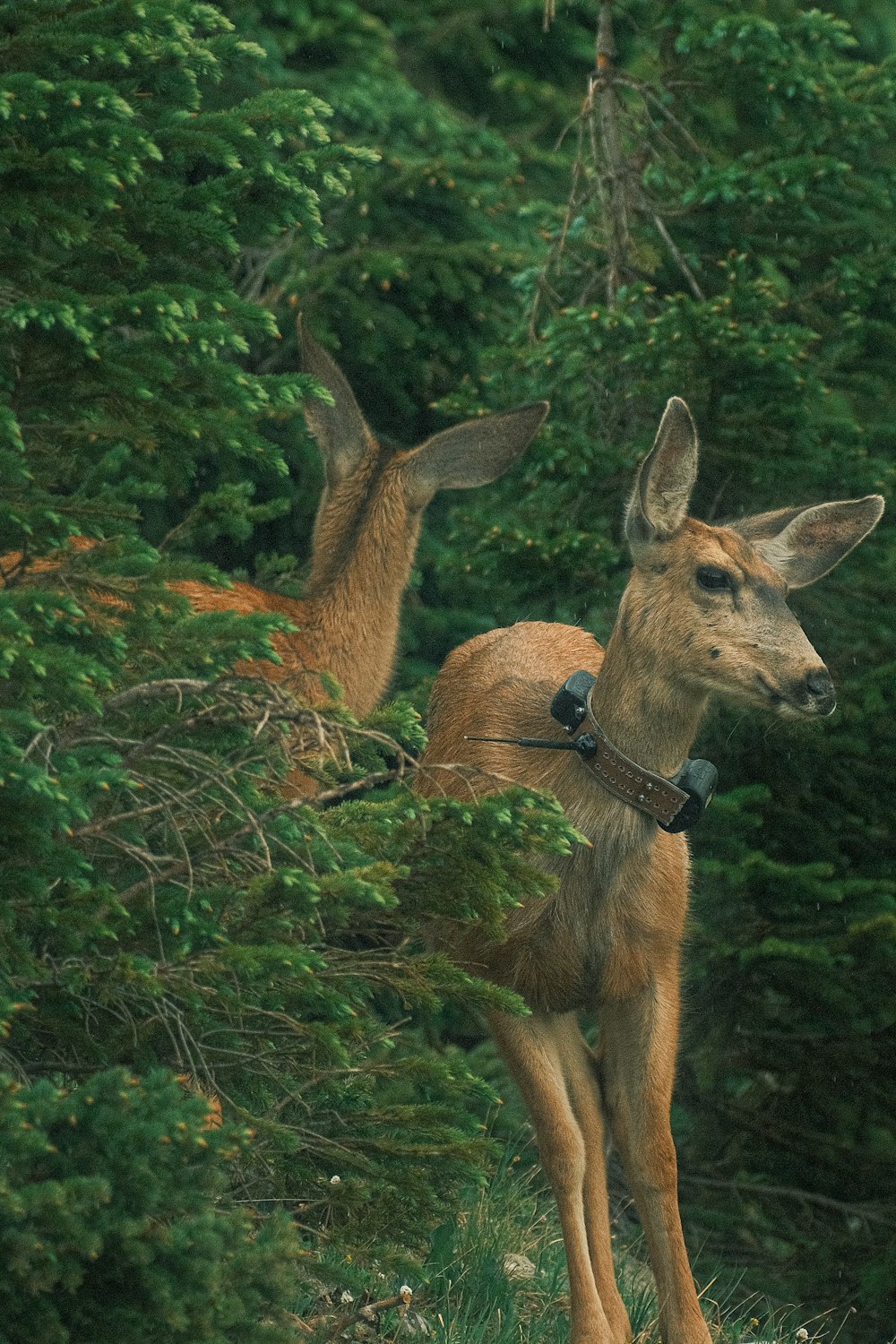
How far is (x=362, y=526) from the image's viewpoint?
7.61 meters

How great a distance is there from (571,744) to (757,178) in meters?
3.48

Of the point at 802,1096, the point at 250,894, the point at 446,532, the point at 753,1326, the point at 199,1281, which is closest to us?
the point at 199,1281

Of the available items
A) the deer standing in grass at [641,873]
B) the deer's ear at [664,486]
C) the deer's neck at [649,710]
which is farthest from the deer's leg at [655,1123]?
the deer's ear at [664,486]

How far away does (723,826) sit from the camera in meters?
7.68

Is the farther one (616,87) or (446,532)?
(446,532)

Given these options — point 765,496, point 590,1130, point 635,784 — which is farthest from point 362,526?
point 590,1130

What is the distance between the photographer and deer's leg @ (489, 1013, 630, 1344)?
5.33m

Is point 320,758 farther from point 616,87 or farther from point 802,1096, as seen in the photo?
point 616,87

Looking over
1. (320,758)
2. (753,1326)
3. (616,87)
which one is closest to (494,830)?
(320,758)

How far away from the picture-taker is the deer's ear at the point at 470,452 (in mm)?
7168

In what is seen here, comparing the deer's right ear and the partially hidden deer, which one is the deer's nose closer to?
the partially hidden deer

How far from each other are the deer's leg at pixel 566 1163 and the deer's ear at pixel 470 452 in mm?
2456

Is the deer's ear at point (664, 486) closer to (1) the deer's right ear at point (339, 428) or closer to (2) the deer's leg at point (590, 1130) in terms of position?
(2) the deer's leg at point (590, 1130)

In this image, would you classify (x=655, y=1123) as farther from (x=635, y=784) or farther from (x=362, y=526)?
(x=362, y=526)
